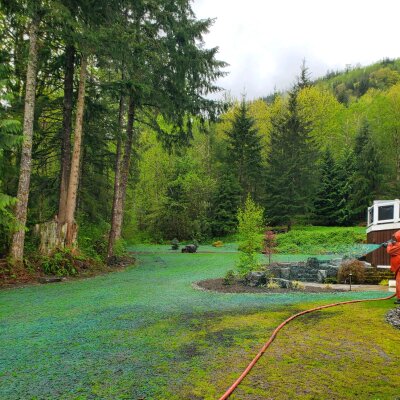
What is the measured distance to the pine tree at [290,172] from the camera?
28375 millimetres

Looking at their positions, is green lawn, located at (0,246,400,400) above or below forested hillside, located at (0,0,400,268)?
below

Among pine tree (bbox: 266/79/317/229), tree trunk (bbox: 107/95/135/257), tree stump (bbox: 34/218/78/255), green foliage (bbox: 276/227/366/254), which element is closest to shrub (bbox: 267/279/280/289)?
tree stump (bbox: 34/218/78/255)

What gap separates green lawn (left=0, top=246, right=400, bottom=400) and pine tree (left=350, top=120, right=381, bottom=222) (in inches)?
983

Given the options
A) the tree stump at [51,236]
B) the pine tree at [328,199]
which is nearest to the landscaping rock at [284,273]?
the tree stump at [51,236]

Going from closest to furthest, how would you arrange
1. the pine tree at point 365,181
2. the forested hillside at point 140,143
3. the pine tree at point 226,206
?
the forested hillside at point 140,143 < the pine tree at point 226,206 < the pine tree at point 365,181

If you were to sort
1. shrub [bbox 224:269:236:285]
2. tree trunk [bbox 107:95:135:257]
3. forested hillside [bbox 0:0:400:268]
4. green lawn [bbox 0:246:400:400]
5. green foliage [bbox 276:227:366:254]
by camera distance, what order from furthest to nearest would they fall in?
green foliage [bbox 276:227:366:254] → tree trunk [bbox 107:95:135:257] → forested hillside [bbox 0:0:400:268] → shrub [bbox 224:269:236:285] → green lawn [bbox 0:246:400:400]

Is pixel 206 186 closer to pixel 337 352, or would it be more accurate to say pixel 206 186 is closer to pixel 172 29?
pixel 172 29

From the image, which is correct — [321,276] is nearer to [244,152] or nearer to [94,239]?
[94,239]

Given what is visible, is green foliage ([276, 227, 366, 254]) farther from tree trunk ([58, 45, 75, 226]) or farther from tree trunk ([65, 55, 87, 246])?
tree trunk ([58, 45, 75, 226])

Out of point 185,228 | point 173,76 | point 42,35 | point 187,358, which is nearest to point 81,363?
point 187,358

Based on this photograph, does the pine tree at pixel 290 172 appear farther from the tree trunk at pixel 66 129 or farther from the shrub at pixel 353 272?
the tree trunk at pixel 66 129

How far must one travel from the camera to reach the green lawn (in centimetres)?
292

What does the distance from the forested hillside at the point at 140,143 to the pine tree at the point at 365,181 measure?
117 millimetres

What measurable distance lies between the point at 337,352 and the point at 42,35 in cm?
1100
